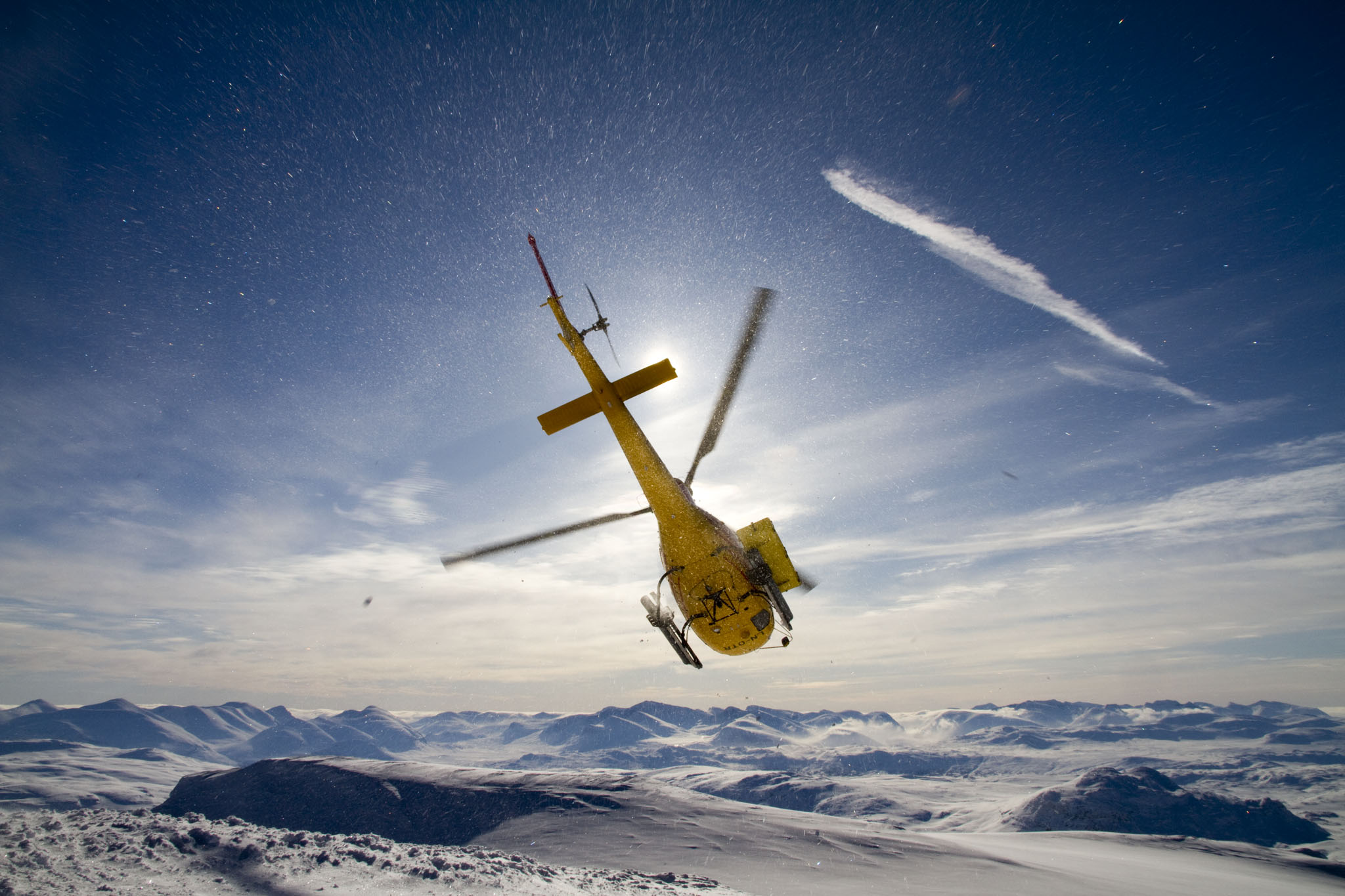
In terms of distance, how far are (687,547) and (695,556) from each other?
373 millimetres

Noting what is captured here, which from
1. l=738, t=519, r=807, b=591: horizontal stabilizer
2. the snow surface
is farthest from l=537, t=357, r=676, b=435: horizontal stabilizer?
the snow surface

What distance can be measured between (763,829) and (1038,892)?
5274cm

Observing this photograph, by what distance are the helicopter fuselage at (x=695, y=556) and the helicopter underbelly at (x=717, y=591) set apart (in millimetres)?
20

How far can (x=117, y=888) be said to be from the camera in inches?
2131

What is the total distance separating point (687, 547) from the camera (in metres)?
16.5

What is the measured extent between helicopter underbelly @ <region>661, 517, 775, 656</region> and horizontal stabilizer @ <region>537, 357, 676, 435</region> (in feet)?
15.2

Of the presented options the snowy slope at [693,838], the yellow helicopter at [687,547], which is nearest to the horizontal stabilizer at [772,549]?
the yellow helicopter at [687,547]

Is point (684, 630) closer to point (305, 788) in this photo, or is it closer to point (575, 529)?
point (575, 529)

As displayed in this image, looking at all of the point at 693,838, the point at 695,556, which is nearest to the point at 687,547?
the point at 695,556

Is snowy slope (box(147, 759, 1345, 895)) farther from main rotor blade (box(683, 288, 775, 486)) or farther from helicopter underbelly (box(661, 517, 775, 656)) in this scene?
main rotor blade (box(683, 288, 775, 486))

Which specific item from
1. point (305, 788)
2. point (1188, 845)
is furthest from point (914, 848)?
point (305, 788)

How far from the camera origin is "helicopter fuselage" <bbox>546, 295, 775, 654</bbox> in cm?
1631

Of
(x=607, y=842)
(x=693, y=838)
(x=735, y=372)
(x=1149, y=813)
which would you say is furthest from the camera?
(x=1149, y=813)

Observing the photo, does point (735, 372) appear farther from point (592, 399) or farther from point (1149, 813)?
point (1149, 813)
